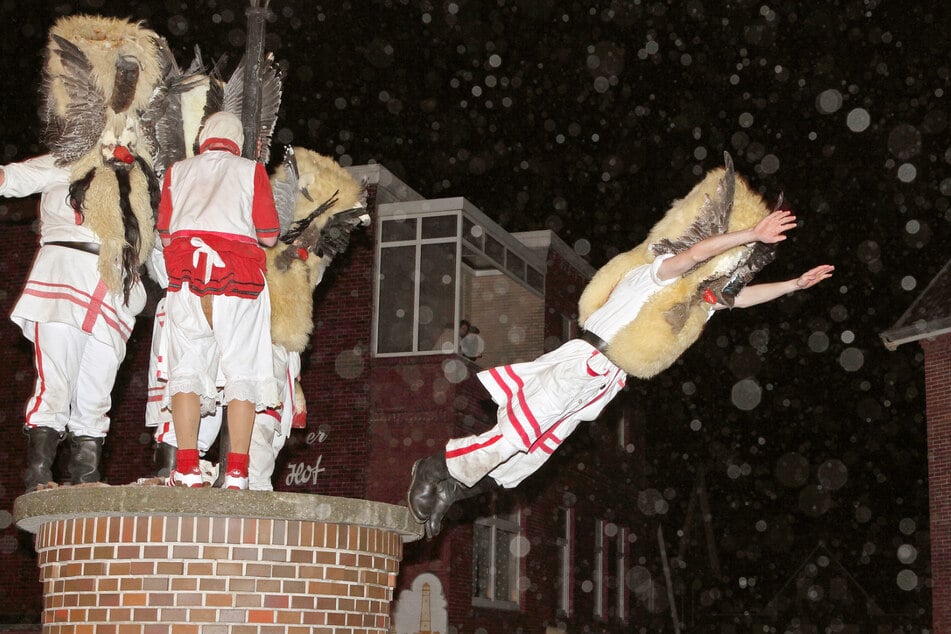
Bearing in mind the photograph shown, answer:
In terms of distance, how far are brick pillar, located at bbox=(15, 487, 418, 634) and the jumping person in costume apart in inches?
32.5

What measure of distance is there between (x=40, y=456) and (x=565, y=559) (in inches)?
637

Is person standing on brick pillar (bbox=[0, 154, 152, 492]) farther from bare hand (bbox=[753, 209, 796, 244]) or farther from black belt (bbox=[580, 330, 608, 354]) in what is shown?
bare hand (bbox=[753, 209, 796, 244])

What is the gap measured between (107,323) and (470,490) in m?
2.24

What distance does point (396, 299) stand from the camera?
719 inches

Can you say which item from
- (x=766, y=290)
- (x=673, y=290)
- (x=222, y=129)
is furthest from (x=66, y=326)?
(x=766, y=290)

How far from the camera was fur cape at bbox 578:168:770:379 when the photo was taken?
6.57m

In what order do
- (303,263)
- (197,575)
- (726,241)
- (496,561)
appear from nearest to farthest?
1. (197,575)
2. (726,241)
3. (303,263)
4. (496,561)

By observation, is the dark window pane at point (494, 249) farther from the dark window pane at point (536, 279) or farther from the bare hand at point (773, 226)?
the bare hand at point (773, 226)

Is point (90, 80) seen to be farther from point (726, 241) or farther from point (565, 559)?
point (565, 559)

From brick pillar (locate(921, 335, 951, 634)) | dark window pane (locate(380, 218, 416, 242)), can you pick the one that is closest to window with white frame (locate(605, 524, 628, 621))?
brick pillar (locate(921, 335, 951, 634))

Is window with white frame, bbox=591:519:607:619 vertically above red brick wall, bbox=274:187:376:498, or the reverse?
red brick wall, bbox=274:187:376:498

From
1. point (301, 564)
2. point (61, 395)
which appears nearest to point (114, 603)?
point (301, 564)

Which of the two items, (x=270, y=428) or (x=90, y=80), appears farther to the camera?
(x=270, y=428)

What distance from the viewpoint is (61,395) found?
6.40 metres
